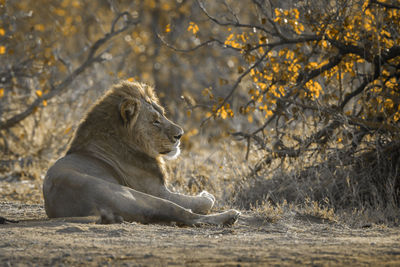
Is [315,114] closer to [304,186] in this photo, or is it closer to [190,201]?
[304,186]

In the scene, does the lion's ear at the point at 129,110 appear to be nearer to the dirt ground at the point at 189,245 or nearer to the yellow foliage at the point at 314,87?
the dirt ground at the point at 189,245

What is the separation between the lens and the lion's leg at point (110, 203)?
475 centimetres

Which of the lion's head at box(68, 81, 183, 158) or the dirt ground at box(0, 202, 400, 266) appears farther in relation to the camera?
the lion's head at box(68, 81, 183, 158)

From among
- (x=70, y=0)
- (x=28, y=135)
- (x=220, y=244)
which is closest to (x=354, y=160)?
(x=220, y=244)

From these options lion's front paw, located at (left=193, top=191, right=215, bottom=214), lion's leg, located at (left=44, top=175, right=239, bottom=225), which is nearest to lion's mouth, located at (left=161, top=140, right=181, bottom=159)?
lion's front paw, located at (left=193, top=191, right=215, bottom=214)

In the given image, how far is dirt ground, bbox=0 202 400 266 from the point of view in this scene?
11.3 ft

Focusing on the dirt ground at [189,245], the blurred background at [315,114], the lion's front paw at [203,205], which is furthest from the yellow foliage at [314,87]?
the dirt ground at [189,245]

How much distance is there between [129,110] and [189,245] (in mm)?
1959

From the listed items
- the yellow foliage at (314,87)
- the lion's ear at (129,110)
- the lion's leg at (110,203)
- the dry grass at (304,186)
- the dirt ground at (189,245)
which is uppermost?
the yellow foliage at (314,87)

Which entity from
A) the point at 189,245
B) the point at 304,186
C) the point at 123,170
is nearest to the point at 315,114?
the point at 304,186

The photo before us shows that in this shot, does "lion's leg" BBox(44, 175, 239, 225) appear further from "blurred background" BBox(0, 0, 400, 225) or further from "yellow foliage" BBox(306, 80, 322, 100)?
"yellow foliage" BBox(306, 80, 322, 100)

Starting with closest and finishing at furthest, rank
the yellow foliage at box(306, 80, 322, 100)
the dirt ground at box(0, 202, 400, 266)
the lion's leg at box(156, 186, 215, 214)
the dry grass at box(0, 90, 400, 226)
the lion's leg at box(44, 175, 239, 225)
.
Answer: the dirt ground at box(0, 202, 400, 266) → the lion's leg at box(44, 175, 239, 225) → the lion's leg at box(156, 186, 215, 214) → the dry grass at box(0, 90, 400, 226) → the yellow foliage at box(306, 80, 322, 100)

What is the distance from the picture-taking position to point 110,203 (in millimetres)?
4770

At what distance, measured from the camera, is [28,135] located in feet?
37.3
